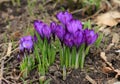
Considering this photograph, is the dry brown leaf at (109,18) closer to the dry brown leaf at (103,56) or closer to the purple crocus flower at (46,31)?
the dry brown leaf at (103,56)

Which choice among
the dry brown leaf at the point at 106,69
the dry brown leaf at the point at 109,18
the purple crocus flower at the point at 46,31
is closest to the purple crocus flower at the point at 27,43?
the purple crocus flower at the point at 46,31

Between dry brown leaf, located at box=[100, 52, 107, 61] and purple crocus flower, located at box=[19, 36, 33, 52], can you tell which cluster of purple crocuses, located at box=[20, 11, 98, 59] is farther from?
dry brown leaf, located at box=[100, 52, 107, 61]

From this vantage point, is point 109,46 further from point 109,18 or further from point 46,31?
point 46,31

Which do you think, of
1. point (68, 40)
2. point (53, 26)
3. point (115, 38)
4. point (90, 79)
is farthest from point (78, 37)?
point (115, 38)

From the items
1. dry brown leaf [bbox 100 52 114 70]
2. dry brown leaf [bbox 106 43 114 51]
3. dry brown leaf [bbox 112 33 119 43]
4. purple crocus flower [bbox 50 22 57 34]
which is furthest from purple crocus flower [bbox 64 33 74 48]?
dry brown leaf [bbox 112 33 119 43]

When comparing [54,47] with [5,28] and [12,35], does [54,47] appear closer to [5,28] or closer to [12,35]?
[12,35]
